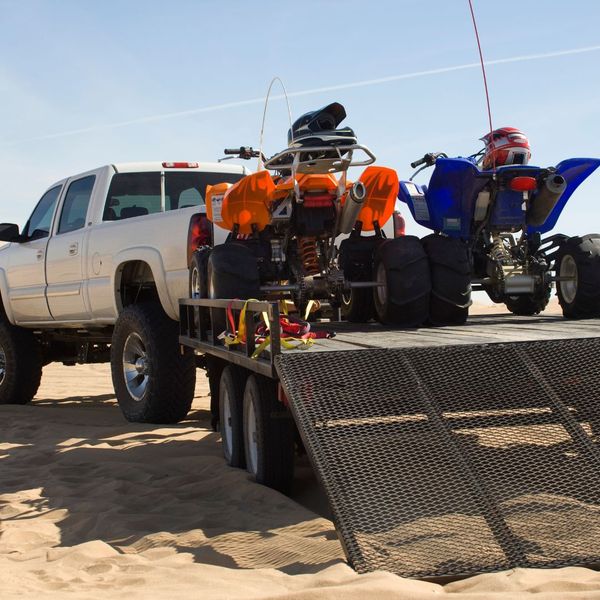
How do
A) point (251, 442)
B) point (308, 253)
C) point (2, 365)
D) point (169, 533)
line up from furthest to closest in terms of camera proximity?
point (2, 365)
point (308, 253)
point (251, 442)
point (169, 533)

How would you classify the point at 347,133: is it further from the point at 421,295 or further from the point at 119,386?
the point at 119,386

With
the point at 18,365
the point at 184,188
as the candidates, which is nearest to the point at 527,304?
the point at 184,188

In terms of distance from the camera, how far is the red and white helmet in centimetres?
806

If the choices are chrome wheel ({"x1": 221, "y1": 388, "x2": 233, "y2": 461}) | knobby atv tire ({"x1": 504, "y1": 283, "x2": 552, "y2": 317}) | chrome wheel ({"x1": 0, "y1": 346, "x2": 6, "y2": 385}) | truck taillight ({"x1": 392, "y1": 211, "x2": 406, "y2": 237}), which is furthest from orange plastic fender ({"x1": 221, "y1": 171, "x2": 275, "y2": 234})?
chrome wheel ({"x1": 0, "y1": 346, "x2": 6, "y2": 385})

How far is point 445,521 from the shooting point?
4.12 metres

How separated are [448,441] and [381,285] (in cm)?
267

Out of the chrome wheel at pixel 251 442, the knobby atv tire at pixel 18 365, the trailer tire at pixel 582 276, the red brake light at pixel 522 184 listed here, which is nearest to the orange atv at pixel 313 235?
the red brake light at pixel 522 184

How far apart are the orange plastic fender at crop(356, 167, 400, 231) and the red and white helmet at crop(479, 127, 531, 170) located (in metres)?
1.04

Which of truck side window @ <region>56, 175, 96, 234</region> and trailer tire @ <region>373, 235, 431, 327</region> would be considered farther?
truck side window @ <region>56, 175, 96, 234</region>

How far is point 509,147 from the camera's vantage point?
8.06 metres

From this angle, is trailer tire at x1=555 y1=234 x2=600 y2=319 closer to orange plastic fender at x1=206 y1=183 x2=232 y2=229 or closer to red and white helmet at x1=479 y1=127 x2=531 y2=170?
red and white helmet at x1=479 y1=127 x2=531 y2=170

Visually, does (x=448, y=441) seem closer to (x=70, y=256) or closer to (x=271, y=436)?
(x=271, y=436)

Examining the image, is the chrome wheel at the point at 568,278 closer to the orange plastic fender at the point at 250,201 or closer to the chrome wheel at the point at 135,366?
the orange plastic fender at the point at 250,201

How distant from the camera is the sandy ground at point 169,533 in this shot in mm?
3670
